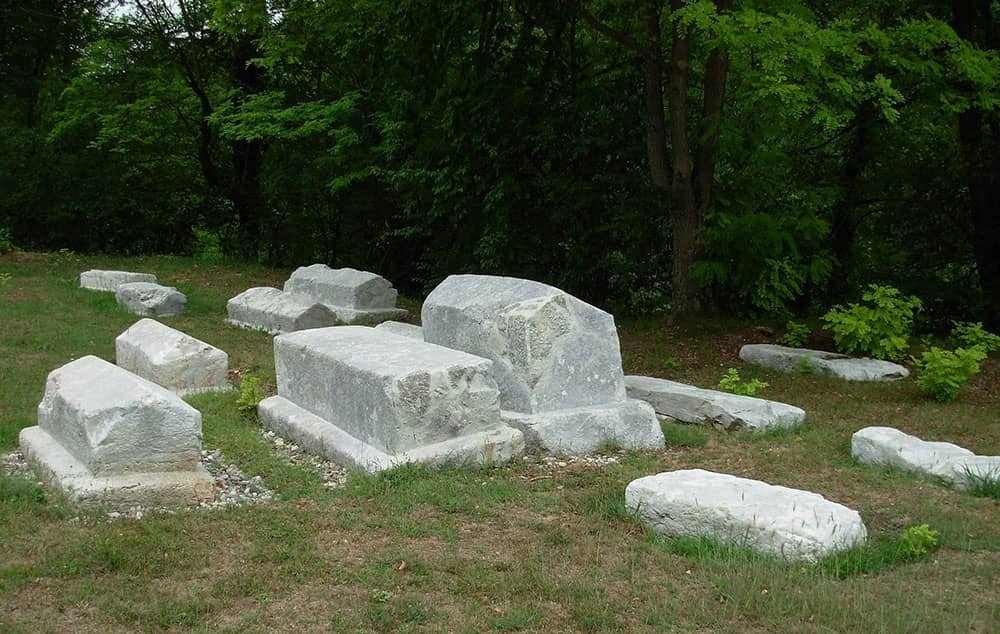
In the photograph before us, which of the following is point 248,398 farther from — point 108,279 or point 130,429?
point 108,279

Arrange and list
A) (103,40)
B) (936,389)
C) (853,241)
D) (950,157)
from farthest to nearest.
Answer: (103,40)
(853,241)
(950,157)
(936,389)

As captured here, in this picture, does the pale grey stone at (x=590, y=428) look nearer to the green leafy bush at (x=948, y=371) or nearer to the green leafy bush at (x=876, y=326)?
the green leafy bush at (x=948, y=371)

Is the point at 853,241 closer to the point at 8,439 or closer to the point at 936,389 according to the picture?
the point at 936,389

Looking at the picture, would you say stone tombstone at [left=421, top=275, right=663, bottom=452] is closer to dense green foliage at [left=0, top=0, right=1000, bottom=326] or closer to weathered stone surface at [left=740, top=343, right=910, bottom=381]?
dense green foliage at [left=0, top=0, right=1000, bottom=326]

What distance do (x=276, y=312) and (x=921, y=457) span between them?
8437mm

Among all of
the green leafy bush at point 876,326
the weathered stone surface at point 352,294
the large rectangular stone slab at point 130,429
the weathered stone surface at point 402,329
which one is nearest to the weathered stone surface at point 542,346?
the large rectangular stone slab at point 130,429

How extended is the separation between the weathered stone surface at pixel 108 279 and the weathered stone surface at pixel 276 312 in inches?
104

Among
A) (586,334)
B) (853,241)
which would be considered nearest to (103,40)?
(853,241)

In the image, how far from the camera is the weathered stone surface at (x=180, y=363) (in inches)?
334

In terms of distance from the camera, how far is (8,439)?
664 centimetres

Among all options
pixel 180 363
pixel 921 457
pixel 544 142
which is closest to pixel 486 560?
pixel 921 457

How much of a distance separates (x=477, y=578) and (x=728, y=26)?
20.4 ft

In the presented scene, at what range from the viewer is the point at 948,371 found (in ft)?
27.8

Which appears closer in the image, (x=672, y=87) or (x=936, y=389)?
(x=936, y=389)
